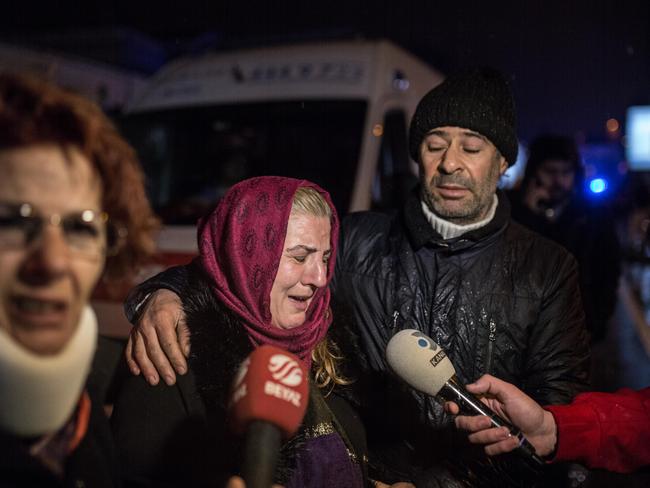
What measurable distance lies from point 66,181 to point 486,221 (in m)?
1.96

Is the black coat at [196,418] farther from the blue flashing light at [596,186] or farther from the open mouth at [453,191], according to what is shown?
the blue flashing light at [596,186]

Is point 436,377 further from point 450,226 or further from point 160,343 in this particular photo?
point 450,226

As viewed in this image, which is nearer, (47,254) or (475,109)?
(47,254)

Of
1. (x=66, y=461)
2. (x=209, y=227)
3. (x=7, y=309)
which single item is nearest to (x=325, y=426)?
(x=209, y=227)

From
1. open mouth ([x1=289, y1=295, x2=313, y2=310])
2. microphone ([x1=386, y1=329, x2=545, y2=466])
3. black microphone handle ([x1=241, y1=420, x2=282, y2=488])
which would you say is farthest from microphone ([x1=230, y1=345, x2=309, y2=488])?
open mouth ([x1=289, y1=295, x2=313, y2=310])

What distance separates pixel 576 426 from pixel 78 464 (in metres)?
1.51

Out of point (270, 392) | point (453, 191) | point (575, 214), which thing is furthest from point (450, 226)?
point (575, 214)

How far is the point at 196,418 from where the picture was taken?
2.08 m

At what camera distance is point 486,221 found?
2.84 meters

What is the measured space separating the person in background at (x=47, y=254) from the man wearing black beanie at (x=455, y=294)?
3.50ft

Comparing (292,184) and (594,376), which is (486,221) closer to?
(292,184)

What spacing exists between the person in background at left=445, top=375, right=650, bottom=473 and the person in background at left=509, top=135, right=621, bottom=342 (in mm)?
2267

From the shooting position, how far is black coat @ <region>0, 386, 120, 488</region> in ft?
3.98

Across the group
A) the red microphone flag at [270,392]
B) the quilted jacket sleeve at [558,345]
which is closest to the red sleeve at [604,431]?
the quilted jacket sleeve at [558,345]
